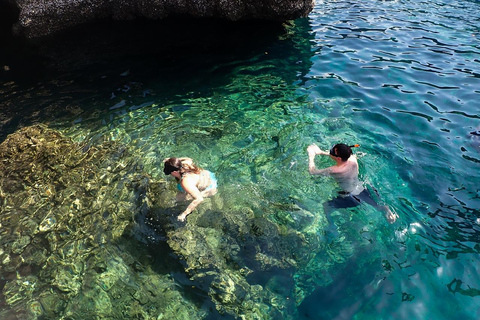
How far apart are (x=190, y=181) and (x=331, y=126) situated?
3975mm

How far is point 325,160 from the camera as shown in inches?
273

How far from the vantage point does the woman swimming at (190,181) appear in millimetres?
5297

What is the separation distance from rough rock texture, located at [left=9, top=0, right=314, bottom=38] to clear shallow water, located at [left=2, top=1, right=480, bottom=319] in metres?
1.06

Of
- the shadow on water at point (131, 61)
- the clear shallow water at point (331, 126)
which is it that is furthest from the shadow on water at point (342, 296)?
the shadow on water at point (131, 61)

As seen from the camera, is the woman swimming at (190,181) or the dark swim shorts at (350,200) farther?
the dark swim shorts at (350,200)

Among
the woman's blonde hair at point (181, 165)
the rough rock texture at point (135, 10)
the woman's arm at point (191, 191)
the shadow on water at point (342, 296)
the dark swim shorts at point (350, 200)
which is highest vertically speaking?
the rough rock texture at point (135, 10)

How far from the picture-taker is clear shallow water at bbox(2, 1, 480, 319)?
4.71 m

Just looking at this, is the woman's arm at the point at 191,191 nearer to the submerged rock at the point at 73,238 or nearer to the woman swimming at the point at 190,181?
the woman swimming at the point at 190,181

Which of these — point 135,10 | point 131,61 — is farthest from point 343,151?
point 135,10

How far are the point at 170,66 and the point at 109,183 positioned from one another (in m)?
5.70

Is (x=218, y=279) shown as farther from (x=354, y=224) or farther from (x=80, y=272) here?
(x=354, y=224)

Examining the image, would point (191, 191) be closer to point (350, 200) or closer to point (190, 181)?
point (190, 181)

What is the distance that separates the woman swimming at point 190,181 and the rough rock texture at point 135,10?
828 cm

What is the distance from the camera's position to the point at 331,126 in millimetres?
7703
